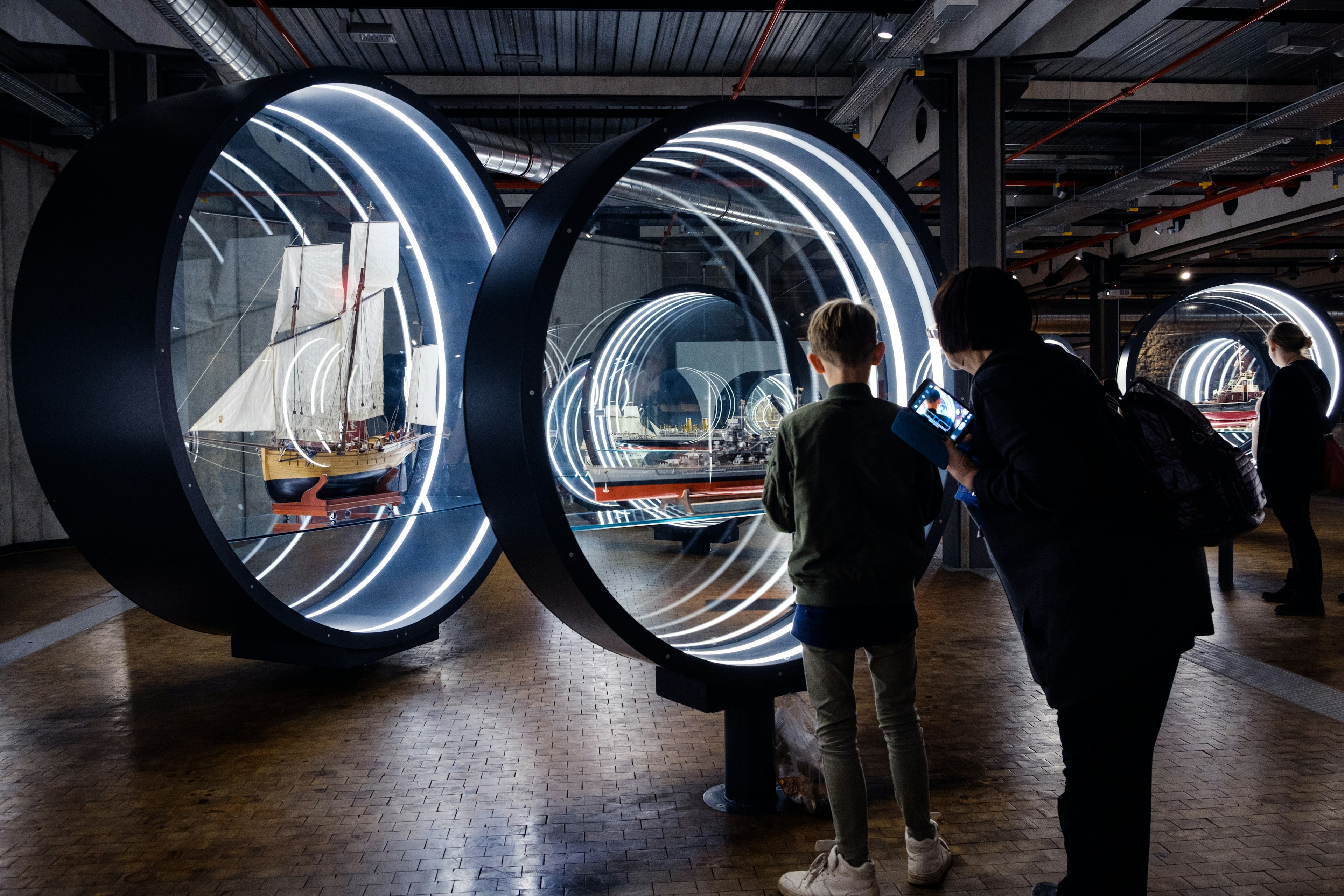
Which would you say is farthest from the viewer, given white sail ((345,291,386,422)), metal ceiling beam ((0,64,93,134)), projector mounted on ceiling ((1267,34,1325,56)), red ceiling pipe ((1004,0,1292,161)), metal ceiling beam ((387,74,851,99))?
metal ceiling beam ((387,74,851,99))

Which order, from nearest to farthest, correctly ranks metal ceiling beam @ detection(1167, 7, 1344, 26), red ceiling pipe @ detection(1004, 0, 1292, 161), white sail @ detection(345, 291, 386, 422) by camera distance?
white sail @ detection(345, 291, 386, 422) < red ceiling pipe @ detection(1004, 0, 1292, 161) < metal ceiling beam @ detection(1167, 7, 1344, 26)

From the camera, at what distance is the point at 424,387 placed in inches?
190

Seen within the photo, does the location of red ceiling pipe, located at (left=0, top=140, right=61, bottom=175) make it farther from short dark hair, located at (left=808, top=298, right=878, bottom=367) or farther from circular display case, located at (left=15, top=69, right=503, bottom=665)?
short dark hair, located at (left=808, top=298, right=878, bottom=367)

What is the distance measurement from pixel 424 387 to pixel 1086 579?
12.5 feet

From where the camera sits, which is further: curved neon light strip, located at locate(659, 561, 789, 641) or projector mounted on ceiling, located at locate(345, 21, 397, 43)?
projector mounted on ceiling, located at locate(345, 21, 397, 43)

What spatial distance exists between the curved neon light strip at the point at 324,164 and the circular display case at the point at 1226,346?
7845 millimetres

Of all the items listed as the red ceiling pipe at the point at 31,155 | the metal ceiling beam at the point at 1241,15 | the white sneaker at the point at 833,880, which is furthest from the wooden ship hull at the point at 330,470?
the metal ceiling beam at the point at 1241,15

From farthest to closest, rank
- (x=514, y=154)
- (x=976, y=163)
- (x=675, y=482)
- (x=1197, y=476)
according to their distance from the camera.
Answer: (x=514, y=154) → (x=976, y=163) → (x=675, y=482) → (x=1197, y=476)

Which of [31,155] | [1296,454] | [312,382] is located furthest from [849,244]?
[31,155]

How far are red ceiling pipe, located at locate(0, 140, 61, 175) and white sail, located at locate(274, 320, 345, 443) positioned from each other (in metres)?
5.23

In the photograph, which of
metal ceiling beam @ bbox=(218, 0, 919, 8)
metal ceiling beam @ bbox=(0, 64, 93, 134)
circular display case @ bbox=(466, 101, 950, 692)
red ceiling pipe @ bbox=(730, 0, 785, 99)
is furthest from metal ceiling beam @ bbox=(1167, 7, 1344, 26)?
metal ceiling beam @ bbox=(0, 64, 93, 134)

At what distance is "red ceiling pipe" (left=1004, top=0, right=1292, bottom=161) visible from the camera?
20.1ft

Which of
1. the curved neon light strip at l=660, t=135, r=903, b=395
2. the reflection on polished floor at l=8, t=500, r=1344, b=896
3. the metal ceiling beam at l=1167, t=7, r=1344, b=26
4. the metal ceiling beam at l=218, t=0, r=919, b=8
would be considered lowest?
the reflection on polished floor at l=8, t=500, r=1344, b=896

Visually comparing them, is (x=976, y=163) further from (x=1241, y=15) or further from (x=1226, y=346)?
(x=1226, y=346)
